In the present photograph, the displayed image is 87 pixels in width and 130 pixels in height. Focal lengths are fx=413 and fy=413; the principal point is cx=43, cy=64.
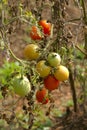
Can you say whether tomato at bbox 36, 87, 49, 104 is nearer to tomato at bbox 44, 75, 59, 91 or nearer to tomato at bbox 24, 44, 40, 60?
tomato at bbox 44, 75, 59, 91

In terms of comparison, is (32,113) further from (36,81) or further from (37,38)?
(37,38)

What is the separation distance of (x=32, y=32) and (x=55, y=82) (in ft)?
0.92

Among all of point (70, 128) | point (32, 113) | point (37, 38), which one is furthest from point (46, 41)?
point (70, 128)

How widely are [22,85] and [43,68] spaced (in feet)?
0.44

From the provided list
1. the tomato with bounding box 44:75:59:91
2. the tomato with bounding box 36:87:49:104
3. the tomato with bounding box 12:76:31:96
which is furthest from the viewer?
the tomato with bounding box 36:87:49:104

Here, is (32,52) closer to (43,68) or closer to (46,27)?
(43,68)

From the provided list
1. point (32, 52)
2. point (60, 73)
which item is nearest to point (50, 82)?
point (60, 73)

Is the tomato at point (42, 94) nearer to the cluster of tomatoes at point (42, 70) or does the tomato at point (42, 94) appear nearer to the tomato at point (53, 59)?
the cluster of tomatoes at point (42, 70)

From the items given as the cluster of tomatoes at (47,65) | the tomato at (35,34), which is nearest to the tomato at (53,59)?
the cluster of tomatoes at (47,65)

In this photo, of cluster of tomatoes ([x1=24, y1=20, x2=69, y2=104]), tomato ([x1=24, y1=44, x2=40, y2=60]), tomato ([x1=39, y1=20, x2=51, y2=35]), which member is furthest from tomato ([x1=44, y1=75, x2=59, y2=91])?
tomato ([x1=39, y1=20, x2=51, y2=35])

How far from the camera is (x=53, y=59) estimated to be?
195cm

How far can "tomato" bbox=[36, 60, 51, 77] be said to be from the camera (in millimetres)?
1924

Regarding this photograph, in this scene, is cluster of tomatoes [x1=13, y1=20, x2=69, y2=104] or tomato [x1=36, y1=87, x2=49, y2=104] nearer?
cluster of tomatoes [x1=13, y1=20, x2=69, y2=104]

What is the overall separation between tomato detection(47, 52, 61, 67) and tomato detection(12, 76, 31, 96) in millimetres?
157
